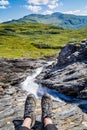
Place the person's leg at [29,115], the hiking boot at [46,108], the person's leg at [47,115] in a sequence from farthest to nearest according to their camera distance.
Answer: the hiking boot at [46,108] → the person's leg at [29,115] → the person's leg at [47,115]

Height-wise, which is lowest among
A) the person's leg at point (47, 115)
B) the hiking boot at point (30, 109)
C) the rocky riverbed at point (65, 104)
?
the rocky riverbed at point (65, 104)

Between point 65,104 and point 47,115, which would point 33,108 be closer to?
point 47,115

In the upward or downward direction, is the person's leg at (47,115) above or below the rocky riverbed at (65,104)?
above

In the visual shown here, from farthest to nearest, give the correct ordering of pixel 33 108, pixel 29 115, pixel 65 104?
pixel 65 104, pixel 33 108, pixel 29 115

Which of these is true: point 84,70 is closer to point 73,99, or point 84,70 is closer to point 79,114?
point 73,99

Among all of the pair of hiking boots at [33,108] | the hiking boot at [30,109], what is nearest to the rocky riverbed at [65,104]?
the hiking boot at [30,109]

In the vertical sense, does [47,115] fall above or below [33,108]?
above

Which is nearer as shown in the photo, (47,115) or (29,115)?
(47,115)

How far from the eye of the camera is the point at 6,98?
24.0 m

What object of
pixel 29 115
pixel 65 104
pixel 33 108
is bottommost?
pixel 65 104

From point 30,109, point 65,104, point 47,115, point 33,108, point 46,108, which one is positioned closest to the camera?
point 47,115

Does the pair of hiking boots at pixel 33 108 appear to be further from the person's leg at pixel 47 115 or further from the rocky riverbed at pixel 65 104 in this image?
the rocky riverbed at pixel 65 104

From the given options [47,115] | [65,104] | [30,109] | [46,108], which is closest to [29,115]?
[30,109]

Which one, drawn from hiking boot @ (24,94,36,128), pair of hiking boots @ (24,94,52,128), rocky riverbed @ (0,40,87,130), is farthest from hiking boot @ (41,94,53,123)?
rocky riverbed @ (0,40,87,130)
